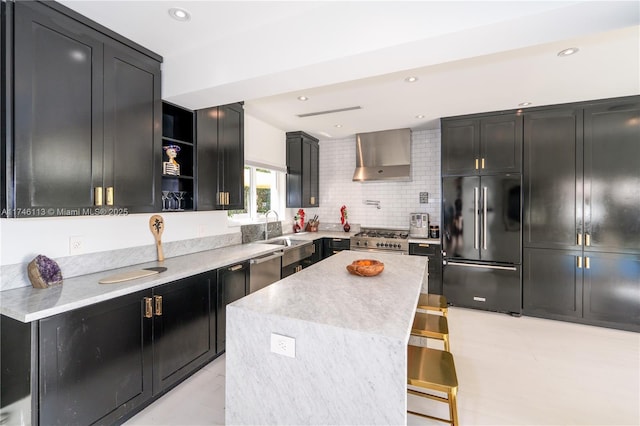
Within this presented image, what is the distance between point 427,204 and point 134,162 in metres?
4.15

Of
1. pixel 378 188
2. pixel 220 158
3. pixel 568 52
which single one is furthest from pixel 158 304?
pixel 378 188

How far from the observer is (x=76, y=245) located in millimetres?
2131

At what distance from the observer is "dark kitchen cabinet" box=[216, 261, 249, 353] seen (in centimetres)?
266

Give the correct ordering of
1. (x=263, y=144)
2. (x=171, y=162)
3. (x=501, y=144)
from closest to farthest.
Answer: (x=171, y=162), (x=501, y=144), (x=263, y=144)

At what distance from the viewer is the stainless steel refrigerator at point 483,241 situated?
3.81 meters

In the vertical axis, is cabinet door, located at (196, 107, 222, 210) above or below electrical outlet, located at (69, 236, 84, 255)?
above

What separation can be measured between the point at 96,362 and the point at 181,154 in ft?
6.16

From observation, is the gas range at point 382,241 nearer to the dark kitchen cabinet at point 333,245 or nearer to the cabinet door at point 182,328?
the dark kitchen cabinet at point 333,245

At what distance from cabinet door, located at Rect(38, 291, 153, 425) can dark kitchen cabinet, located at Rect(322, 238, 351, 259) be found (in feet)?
10.2

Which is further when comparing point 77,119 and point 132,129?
point 132,129

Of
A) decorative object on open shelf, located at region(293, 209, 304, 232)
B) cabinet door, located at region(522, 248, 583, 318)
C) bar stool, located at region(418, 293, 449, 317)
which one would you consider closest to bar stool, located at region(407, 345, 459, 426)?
bar stool, located at region(418, 293, 449, 317)

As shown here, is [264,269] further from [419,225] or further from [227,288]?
[419,225]

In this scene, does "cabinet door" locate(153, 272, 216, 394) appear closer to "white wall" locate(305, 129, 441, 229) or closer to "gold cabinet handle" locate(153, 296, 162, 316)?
"gold cabinet handle" locate(153, 296, 162, 316)

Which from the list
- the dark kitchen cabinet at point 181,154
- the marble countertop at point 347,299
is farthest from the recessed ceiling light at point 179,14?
the marble countertop at point 347,299
